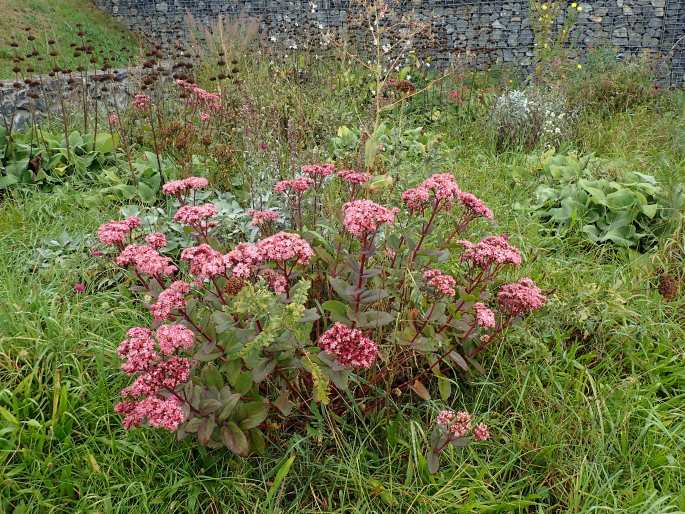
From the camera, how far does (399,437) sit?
1.98 meters

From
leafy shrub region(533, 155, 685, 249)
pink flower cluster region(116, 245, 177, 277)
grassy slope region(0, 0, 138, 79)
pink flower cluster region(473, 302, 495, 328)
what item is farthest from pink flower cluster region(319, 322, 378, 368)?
grassy slope region(0, 0, 138, 79)

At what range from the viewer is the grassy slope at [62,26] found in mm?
10484

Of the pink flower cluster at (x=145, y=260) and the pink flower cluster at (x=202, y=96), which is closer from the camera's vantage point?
the pink flower cluster at (x=145, y=260)

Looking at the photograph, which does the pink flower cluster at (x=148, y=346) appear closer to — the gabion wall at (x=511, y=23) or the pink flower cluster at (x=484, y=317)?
the pink flower cluster at (x=484, y=317)

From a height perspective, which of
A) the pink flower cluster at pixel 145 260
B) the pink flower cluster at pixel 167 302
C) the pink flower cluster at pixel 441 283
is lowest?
the pink flower cluster at pixel 441 283

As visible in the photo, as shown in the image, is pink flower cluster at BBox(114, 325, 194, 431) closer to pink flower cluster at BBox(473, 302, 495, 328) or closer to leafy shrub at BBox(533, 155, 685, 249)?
pink flower cluster at BBox(473, 302, 495, 328)

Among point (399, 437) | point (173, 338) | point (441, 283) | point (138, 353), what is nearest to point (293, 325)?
point (173, 338)

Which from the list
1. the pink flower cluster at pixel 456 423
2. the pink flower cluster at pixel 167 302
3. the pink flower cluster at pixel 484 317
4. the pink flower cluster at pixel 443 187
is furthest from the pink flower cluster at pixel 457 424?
the pink flower cluster at pixel 167 302

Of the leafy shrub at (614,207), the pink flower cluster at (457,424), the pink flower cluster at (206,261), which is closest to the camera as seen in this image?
the pink flower cluster at (206,261)

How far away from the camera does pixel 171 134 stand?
3.96 metres

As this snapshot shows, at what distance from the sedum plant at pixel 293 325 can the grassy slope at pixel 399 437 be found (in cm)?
16

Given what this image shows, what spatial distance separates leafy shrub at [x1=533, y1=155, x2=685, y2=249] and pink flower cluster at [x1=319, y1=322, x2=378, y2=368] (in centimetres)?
223

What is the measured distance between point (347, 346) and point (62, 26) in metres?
14.0

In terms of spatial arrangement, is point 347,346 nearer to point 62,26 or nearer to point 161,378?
point 161,378
